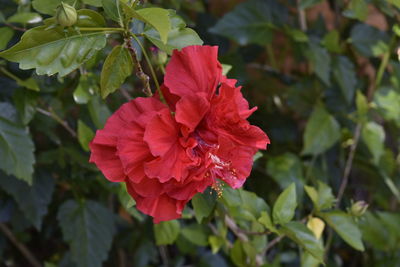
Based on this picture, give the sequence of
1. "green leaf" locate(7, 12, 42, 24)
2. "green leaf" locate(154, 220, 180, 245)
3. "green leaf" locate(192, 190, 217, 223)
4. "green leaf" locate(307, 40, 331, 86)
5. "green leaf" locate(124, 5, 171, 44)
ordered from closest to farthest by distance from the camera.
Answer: "green leaf" locate(124, 5, 171, 44) < "green leaf" locate(192, 190, 217, 223) < "green leaf" locate(7, 12, 42, 24) < "green leaf" locate(154, 220, 180, 245) < "green leaf" locate(307, 40, 331, 86)

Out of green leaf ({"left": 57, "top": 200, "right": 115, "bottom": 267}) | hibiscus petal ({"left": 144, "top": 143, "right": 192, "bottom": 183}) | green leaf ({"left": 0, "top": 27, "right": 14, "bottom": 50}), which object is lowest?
green leaf ({"left": 57, "top": 200, "right": 115, "bottom": 267})

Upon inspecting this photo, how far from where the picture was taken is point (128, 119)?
0.62 meters

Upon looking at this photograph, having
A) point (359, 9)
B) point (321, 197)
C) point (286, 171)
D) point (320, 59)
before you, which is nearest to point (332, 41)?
point (320, 59)

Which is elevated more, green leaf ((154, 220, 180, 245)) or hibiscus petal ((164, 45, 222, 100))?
hibiscus petal ((164, 45, 222, 100))

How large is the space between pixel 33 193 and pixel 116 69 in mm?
571

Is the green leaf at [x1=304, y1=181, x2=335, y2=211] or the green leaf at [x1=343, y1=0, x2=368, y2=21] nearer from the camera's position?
the green leaf at [x1=304, y1=181, x2=335, y2=211]

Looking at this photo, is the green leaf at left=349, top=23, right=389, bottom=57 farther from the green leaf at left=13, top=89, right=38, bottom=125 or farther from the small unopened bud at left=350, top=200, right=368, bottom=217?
the green leaf at left=13, top=89, right=38, bottom=125

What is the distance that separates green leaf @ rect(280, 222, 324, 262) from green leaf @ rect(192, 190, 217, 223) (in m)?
0.16

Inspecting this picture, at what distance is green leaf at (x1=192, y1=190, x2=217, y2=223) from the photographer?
0.75 metres

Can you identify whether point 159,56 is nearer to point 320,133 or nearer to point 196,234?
point 196,234

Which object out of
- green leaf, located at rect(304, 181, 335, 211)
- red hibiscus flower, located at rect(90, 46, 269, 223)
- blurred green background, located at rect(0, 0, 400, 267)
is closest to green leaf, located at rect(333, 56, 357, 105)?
blurred green background, located at rect(0, 0, 400, 267)

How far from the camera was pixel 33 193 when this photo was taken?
Answer: 1.13 m

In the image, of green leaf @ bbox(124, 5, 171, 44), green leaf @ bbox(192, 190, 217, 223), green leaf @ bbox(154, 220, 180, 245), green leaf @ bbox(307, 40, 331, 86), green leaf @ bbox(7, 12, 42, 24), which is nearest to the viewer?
green leaf @ bbox(124, 5, 171, 44)

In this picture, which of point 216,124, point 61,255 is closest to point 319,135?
point 216,124
